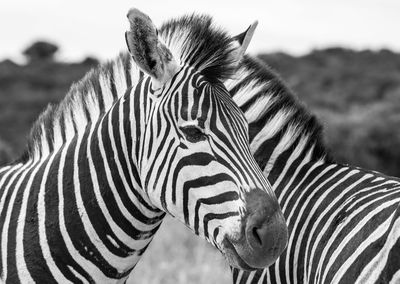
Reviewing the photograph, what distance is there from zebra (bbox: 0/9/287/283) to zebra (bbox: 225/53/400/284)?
0.55m

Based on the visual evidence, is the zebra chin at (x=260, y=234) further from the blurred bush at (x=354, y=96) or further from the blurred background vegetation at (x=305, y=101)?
the blurred bush at (x=354, y=96)

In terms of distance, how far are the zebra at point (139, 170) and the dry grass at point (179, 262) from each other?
580 cm

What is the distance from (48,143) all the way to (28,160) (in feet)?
0.64

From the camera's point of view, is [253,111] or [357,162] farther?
[357,162]

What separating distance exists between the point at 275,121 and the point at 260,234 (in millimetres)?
1583

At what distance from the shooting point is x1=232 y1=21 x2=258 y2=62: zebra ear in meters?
4.63

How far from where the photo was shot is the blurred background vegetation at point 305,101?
1350 centimetres

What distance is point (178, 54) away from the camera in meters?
4.64

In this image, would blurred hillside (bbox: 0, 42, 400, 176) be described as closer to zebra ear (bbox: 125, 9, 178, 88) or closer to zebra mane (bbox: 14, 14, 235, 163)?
zebra mane (bbox: 14, 14, 235, 163)

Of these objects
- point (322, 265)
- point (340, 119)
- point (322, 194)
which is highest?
point (340, 119)

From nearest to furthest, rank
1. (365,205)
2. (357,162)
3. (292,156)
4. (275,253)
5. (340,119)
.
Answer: (275,253) < (365,205) < (292,156) < (357,162) < (340,119)

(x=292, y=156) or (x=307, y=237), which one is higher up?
(x=292, y=156)

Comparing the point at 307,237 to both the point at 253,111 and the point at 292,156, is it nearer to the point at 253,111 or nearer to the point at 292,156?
the point at 292,156

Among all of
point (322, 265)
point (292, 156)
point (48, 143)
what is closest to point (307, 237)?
point (322, 265)
